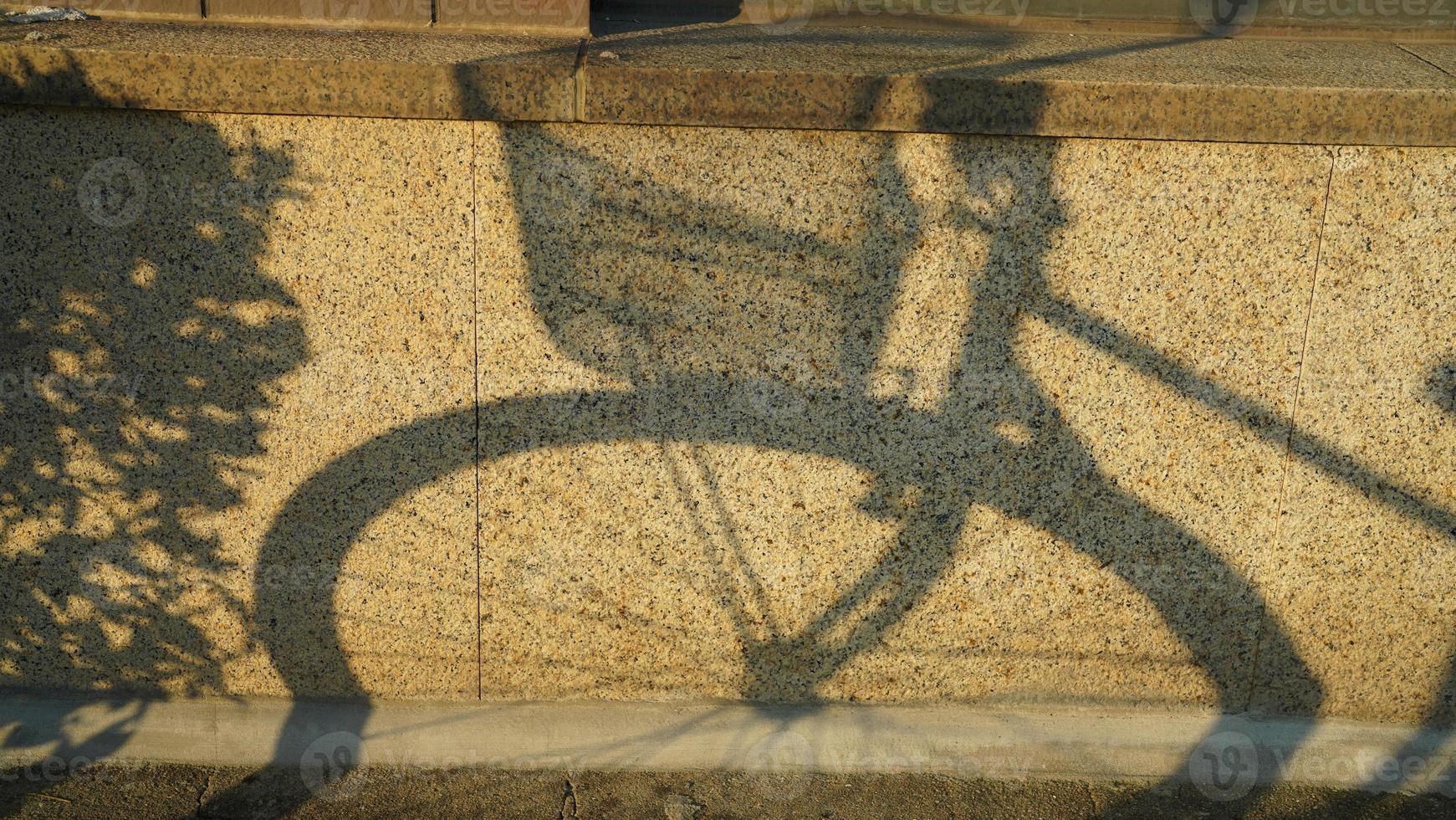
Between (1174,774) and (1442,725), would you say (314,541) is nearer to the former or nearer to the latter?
(1174,774)

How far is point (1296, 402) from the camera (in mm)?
3844

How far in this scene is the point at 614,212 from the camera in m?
3.64

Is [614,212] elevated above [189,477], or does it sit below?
above

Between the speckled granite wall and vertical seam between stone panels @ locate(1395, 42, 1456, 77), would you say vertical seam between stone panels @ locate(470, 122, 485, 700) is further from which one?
vertical seam between stone panels @ locate(1395, 42, 1456, 77)

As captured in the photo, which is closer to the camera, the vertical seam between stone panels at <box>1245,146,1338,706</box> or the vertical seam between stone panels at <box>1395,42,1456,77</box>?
the vertical seam between stone panels at <box>1245,146,1338,706</box>

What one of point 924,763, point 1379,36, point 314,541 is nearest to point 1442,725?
point 924,763

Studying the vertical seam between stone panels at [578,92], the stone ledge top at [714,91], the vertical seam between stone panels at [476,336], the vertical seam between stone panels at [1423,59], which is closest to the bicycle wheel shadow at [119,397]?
the stone ledge top at [714,91]

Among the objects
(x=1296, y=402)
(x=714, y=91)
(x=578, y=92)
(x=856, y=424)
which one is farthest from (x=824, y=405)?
(x=1296, y=402)

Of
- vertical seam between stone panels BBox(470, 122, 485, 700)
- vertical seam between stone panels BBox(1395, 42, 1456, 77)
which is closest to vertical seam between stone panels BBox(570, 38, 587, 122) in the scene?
vertical seam between stone panels BBox(470, 122, 485, 700)

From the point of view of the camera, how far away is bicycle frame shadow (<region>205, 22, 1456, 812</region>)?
3664 mm

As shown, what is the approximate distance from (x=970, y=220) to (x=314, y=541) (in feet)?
7.29

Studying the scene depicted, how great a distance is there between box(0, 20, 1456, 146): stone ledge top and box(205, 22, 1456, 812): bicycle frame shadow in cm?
9

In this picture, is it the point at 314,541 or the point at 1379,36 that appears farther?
the point at 1379,36

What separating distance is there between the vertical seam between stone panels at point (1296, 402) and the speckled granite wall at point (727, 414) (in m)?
0.01
